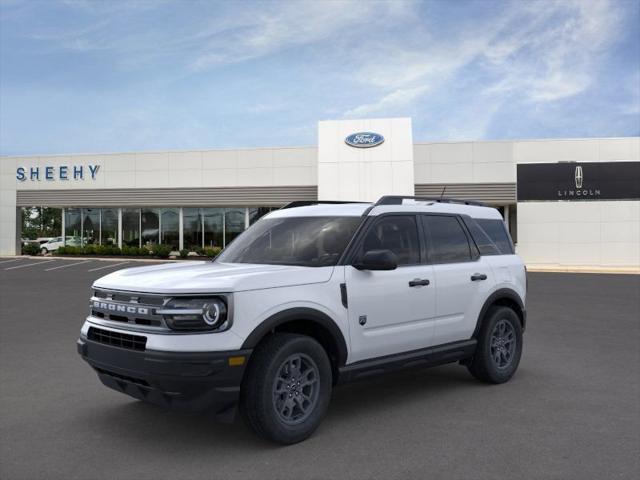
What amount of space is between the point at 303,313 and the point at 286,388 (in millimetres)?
588

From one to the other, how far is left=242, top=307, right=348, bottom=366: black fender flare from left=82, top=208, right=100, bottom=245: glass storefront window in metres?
36.5

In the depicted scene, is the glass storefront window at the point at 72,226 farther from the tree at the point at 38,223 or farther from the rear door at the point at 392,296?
the rear door at the point at 392,296

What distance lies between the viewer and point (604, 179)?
30.7 meters

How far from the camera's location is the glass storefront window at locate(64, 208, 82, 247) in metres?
38.8

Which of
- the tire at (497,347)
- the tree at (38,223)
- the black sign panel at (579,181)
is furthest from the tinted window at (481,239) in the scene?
the tree at (38,223)

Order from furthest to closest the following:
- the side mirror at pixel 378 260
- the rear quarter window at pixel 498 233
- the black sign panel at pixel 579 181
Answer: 1. the black sign panel at pixel 579 181
2. the rear quarter window at pixel 498 233
3. the side mirror at pixel 378 260

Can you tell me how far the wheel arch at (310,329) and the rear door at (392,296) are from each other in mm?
150

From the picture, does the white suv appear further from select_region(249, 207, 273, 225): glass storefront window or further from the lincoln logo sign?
select_region(249, 207, 273, 225): glass storefront window

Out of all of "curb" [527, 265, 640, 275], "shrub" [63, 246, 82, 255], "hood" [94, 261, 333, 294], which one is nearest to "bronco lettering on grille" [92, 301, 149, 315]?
"hood" [94, 261, 333, 294]

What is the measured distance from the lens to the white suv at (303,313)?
423 cm

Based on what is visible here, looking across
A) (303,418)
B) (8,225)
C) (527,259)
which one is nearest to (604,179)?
(527,259)

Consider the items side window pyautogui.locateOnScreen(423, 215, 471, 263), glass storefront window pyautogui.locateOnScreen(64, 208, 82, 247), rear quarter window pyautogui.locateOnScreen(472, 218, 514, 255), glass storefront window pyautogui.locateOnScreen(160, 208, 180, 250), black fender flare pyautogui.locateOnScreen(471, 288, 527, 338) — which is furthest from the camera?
glass storefront window pyautogui.locateOnScreen(64, 208, 82, 247)

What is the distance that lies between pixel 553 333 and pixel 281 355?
6.95 m

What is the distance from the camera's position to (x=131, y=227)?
3794 cm
